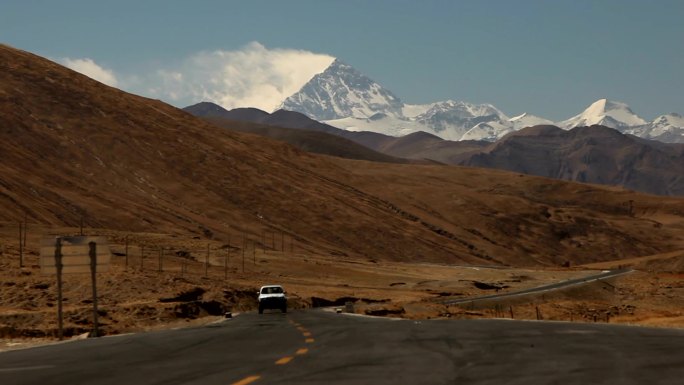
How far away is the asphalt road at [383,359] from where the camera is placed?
48.0ft

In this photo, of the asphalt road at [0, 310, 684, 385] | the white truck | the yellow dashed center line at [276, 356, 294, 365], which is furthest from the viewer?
the white truck

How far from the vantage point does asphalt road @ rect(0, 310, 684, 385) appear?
48.0 feet

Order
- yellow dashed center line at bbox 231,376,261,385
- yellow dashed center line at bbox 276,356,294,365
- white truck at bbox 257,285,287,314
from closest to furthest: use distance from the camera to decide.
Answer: yellow dashed center line at bbox 231,376,261,385 < yellow dashed center line at bbox 276,356,294,365 < white truck at bbox 257,285,287,314

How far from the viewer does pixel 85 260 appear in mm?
34781

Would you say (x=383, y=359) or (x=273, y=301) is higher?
(x=383, y=359)

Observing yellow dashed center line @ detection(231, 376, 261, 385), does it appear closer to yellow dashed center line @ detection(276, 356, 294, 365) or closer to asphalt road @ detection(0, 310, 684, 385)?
asphalt road @ detection(0, 310, 684, 385)

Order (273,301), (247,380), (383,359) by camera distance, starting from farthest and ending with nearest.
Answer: (273,301), (383,359), (247,380)

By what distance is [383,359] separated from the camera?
18.0 metres

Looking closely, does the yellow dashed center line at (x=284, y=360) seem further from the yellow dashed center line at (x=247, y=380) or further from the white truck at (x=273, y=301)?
the white truck at (x=273, y=301)

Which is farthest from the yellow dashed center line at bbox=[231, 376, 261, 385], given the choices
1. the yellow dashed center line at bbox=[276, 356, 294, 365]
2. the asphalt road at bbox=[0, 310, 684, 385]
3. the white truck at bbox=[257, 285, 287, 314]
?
the white truck at bbox=[257, 285, 287, 314]

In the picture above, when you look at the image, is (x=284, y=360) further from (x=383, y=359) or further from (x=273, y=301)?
(x=273, y=301)

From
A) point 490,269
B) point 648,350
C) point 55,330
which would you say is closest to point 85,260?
point 55,330

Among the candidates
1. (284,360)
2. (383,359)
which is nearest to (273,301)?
(284,360)

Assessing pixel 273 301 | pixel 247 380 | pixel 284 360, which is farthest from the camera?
pixel 273 301
